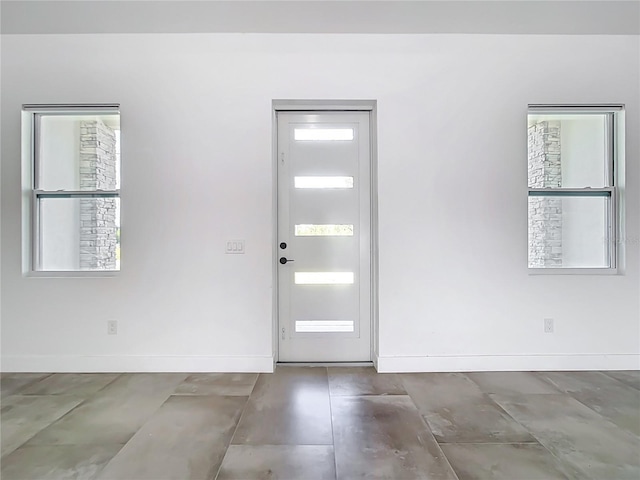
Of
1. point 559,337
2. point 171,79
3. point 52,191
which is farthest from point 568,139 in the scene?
point 52,191

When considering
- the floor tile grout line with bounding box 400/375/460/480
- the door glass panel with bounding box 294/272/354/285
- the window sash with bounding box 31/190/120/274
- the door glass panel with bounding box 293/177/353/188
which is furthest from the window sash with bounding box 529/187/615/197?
the window sash with bounding box 31/190/120/274

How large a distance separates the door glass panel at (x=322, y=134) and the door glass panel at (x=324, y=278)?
1.28 meters

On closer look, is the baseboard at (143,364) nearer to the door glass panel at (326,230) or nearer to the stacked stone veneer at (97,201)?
the stacked stone veneer at (97,201)

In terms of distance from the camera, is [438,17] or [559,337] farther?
[559,337]

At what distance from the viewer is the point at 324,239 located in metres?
3.06

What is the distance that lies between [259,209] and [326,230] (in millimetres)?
655

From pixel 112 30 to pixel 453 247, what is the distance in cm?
353

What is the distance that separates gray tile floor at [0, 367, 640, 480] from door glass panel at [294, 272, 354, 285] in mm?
795

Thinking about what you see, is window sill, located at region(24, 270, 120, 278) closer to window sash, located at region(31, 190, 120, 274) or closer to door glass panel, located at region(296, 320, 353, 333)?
window sash, located at region(31, 190, 120, 274)

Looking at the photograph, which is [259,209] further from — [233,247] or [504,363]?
[504,363]

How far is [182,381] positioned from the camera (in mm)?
2672

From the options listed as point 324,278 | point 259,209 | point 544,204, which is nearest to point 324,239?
point 324,278

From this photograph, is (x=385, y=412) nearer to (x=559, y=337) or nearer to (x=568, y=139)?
(x=559, y=337)

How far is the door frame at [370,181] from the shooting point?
2906mm
